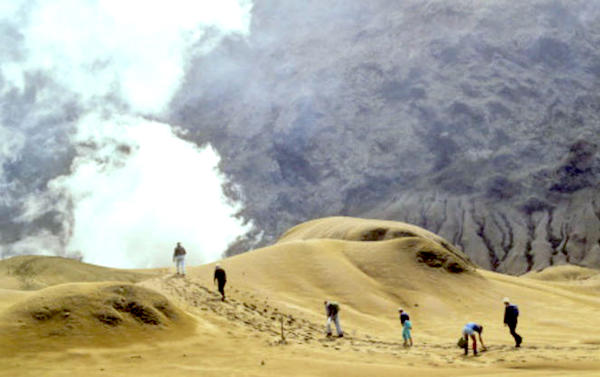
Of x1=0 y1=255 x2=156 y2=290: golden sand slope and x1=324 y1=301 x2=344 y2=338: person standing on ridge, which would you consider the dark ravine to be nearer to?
x1=0 y1=255 x2=156 y2=290: golden sand slope

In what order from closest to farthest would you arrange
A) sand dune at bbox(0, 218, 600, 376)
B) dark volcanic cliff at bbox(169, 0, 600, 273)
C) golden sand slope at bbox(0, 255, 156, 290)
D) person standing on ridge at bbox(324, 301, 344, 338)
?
sand dune at bbox(0, 218, 600, 376)
person standing on ridge at bbox(324, 301, 344, 338)
golden sand slope at bbox(0, 255, 156, 290)
dark volcanic cliff at bbox(169, 0, 600, 273)

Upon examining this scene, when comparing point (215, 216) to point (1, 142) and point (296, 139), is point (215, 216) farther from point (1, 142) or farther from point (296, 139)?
point (1, 142)

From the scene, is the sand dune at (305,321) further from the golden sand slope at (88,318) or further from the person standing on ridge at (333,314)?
the person standing on ridge at (333,314)

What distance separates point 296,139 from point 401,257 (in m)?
105

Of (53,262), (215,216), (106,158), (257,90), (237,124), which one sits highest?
(257,90)

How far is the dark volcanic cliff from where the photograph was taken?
121750 millimetres

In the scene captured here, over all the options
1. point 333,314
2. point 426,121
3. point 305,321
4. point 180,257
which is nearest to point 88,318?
point 333,314

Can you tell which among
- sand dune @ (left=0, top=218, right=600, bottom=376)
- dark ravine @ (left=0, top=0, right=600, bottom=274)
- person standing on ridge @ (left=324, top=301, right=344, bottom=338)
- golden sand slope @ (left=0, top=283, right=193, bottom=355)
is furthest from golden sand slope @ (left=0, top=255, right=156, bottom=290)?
dark ravine @ (left=0, top=0, right=600, bottom=274)

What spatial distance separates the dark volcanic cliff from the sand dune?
81414 millimetres

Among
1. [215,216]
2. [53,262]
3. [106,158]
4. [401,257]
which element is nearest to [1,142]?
[106,158]

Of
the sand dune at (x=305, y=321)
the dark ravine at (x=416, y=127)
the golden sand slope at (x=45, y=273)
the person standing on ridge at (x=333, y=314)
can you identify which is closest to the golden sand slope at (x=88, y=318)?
the sand dune at (x=305, y=321)

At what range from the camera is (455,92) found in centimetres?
13700

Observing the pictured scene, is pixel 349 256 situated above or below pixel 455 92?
below

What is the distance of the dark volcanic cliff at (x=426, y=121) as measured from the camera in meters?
122
